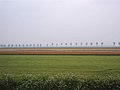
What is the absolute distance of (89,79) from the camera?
7.55 metres

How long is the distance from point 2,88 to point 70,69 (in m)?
5.80

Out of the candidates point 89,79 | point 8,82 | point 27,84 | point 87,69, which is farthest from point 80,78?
point 87,69

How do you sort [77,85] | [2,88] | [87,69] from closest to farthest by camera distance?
1. [77,85]
2. [2,88]
3. [87,69]

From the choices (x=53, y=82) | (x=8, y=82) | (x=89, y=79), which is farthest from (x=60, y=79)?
(x=8, y=82)

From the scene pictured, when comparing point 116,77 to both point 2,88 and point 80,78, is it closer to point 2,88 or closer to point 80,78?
point 80,78

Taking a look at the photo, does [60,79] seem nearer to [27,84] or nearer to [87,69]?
[27,84]

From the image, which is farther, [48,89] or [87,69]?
[87,69]

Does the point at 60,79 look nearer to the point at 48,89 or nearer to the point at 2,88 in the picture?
the point at 48,89

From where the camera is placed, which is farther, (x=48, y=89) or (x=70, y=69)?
(x=70, y=69)

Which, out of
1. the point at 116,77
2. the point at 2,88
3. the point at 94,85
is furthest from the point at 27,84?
the point at 116,77

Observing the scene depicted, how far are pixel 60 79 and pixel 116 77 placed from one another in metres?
1.96

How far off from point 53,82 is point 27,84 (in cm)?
92

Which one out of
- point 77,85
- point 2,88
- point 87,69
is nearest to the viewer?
point 77,85

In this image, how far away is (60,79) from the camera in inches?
298
